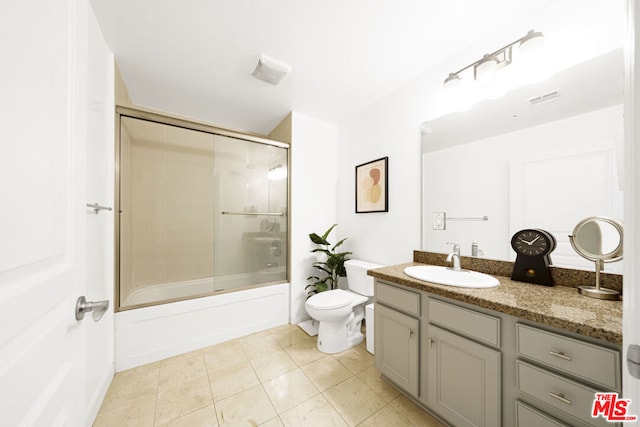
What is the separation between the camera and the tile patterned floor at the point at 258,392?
1279mm

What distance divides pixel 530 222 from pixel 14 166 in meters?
1.95

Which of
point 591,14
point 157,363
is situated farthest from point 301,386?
point 591,14

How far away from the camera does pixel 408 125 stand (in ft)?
6.45

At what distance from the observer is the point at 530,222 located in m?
1.26

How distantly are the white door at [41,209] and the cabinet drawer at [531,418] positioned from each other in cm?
149

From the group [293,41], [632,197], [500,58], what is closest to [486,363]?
[632,197]

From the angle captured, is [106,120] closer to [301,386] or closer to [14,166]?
[14,166]

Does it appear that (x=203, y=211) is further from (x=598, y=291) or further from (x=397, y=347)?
(x=598, y=291)

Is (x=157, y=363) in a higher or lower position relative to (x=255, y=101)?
lower

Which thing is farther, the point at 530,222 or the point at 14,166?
the point at 530,222

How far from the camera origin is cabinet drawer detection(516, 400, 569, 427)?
2.69 feet

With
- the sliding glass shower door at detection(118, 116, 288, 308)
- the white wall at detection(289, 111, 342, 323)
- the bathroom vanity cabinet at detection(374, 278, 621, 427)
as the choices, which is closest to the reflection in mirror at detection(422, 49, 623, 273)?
the bathroom vanity cabinet at detection(374, 278, 621, 427)

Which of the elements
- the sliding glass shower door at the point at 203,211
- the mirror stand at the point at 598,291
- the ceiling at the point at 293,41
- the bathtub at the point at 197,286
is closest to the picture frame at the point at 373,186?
the ceiling at the point at 293,41

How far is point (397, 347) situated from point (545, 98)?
1.68 metres
